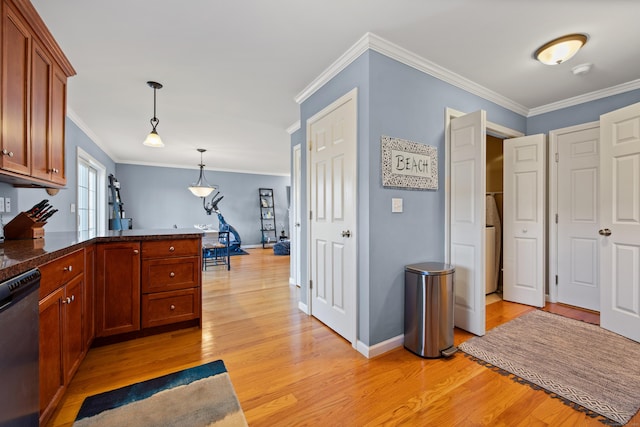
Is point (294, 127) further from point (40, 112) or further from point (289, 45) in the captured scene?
point (40, 112)

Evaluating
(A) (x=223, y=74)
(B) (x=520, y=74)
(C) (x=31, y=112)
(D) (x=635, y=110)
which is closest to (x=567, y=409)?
(D) (x=635, y=110)

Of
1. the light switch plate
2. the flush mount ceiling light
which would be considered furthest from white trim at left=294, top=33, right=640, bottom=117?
the light switch plate

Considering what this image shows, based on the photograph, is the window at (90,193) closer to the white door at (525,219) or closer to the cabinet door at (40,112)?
the cabinet door at (40,112)

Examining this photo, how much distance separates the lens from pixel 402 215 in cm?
234

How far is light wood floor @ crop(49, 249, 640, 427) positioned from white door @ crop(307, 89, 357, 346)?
0.79ft

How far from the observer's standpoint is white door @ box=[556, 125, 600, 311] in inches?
120

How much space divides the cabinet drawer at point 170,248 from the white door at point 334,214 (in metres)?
1.14

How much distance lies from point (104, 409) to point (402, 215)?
91.8 inches

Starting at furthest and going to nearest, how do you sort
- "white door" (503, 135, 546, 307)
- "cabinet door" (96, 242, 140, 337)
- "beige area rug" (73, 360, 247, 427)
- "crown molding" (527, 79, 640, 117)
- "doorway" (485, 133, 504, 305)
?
"doorway" (485, 133, 504, 305)
"white door" (503, 135, 546, 307)
"crown molding" (527, 79, 640, 117)
"cabinet door" (96, 242, 140, 337)
"beige area rug" (73, 360, 247, 427)

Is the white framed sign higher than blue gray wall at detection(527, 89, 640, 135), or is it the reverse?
blue gray wall at detection(527, 89, 640, 135)

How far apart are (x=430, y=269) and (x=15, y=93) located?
293 centimetres

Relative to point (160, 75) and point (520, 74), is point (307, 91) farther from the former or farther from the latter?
point (520, 74)

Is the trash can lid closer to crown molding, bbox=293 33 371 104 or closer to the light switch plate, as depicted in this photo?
the light switch plate

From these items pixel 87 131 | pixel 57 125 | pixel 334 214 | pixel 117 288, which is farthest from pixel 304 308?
pixel 87 131
